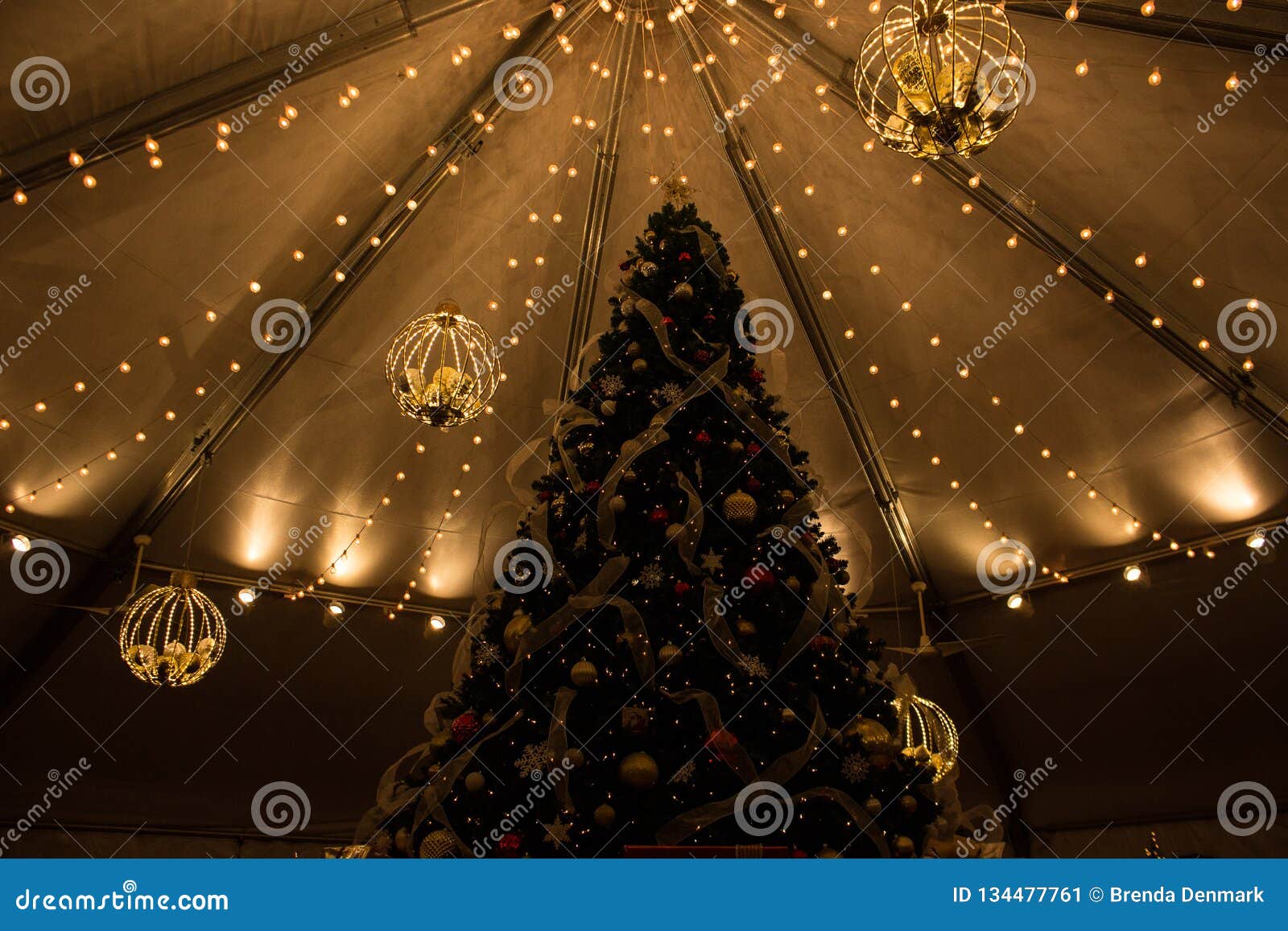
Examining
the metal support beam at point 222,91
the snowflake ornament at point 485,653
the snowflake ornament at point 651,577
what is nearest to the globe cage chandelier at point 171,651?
the metal support beam at point 222,91

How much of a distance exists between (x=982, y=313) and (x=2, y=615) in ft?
26.0

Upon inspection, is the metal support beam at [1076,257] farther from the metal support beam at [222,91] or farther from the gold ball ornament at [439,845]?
the gold ball ornament at [439,845]

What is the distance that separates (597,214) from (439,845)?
4581 millimetres

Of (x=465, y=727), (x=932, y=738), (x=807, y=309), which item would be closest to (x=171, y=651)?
(x=465, y=727)

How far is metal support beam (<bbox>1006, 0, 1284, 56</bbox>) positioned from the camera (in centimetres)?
422

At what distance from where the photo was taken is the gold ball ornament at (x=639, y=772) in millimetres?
3152

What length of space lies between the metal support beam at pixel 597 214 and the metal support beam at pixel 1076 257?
89 cm

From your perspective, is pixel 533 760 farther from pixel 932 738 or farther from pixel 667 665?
pixel 932 738

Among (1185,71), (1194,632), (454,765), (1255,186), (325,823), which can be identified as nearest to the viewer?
(454,765)

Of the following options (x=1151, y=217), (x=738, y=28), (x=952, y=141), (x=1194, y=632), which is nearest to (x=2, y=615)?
(x=738, y=28)

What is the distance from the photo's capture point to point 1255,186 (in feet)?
16.1

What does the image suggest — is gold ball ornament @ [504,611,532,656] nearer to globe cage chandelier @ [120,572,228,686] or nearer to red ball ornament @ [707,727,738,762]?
red ball ornament @ [707,727,738,762]

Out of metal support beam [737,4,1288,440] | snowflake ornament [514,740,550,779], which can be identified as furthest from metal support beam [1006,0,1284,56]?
snowflake ornament [514,740,550,779]

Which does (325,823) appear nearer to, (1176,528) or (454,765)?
(454,765)
